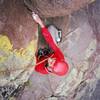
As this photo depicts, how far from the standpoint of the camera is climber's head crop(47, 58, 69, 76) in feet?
14.5

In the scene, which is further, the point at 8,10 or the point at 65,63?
the point at 65,63

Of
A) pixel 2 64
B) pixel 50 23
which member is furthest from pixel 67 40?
pixel 2 64

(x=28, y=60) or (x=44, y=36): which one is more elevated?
(x=44, y=36)

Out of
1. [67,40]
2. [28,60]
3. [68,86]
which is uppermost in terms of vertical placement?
[67,40]

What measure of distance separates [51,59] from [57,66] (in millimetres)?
136

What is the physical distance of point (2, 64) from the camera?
13.8ft

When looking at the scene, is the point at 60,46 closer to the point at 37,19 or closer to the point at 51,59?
the point at 51,59

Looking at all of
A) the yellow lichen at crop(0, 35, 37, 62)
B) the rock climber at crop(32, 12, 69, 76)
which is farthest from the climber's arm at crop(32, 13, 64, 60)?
the yellow lichen at crop(0, 35, 37, 62)

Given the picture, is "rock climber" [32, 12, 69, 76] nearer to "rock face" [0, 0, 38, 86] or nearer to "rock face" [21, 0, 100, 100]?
"rock face" [0, 0, 38, 86]

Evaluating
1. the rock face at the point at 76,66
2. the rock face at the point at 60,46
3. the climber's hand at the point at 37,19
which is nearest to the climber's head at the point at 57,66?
the rock face at the point at 60,46

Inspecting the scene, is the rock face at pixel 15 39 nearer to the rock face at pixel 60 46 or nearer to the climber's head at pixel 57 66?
the rock face at pixel 60 46

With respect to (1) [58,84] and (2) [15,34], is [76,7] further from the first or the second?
(1) [58,84]

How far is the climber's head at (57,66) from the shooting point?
4407 mm

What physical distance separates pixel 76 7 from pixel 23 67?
1055mm
